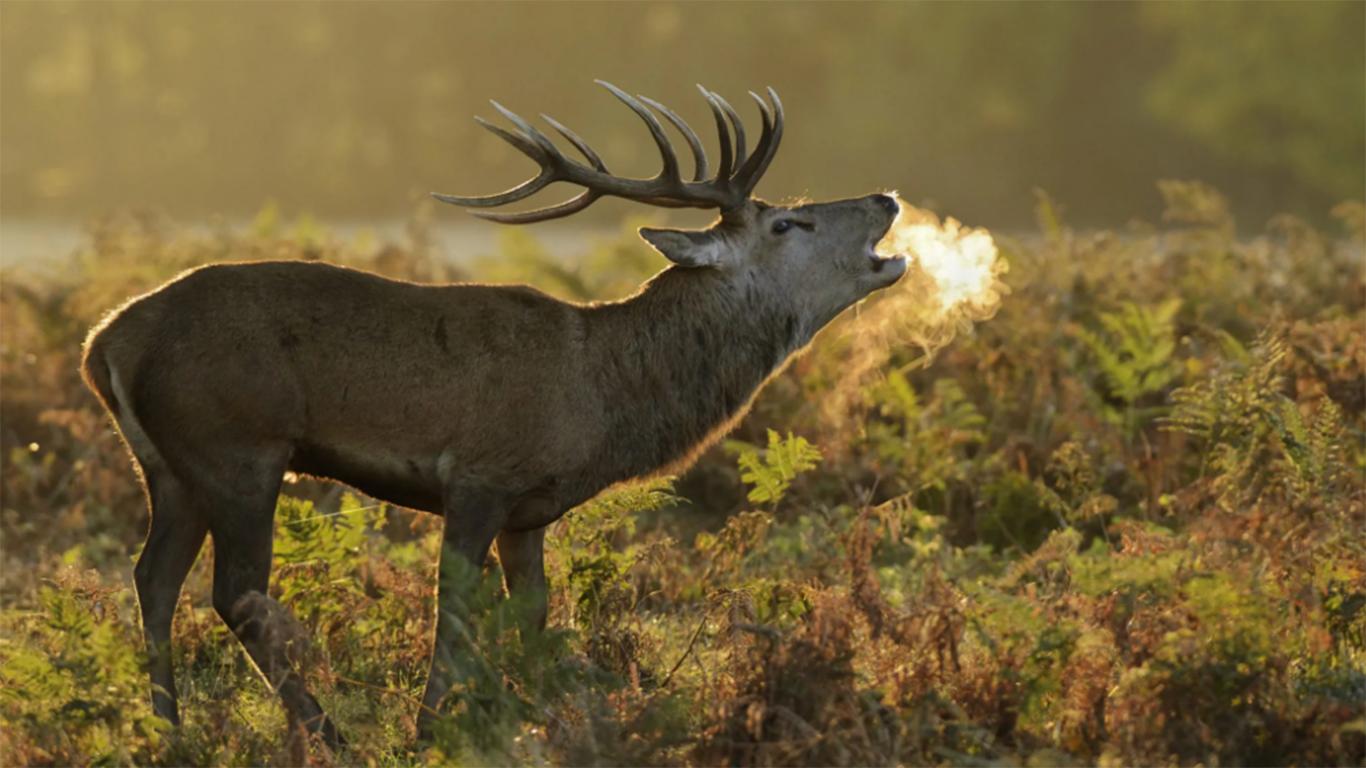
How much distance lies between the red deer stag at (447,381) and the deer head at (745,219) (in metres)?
0.01

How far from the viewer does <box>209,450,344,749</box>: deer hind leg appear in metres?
6.59

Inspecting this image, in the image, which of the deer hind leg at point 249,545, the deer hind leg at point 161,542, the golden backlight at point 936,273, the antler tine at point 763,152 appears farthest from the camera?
the golden backlight at point 936,273

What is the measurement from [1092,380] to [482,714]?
6.23m

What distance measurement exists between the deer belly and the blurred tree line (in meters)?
30.1

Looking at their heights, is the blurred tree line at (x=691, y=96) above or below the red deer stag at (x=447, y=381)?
above

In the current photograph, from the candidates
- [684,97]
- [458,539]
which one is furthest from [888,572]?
[684,97]

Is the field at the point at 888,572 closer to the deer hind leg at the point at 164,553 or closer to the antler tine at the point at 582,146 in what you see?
the deer hind leg at the point at 164,553

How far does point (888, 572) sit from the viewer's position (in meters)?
9.27

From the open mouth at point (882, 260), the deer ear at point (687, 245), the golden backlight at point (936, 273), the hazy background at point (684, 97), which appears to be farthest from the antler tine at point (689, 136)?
the hazy background at point (684, 97)

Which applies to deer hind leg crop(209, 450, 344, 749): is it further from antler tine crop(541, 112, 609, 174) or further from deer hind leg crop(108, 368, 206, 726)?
antler tine crop(541, 112, 609, 174)

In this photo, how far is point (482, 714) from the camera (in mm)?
5750

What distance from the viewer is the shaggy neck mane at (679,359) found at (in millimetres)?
7168

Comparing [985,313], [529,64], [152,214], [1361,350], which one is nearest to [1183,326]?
[1361,350]

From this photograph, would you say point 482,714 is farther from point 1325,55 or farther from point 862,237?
point 1325,55
